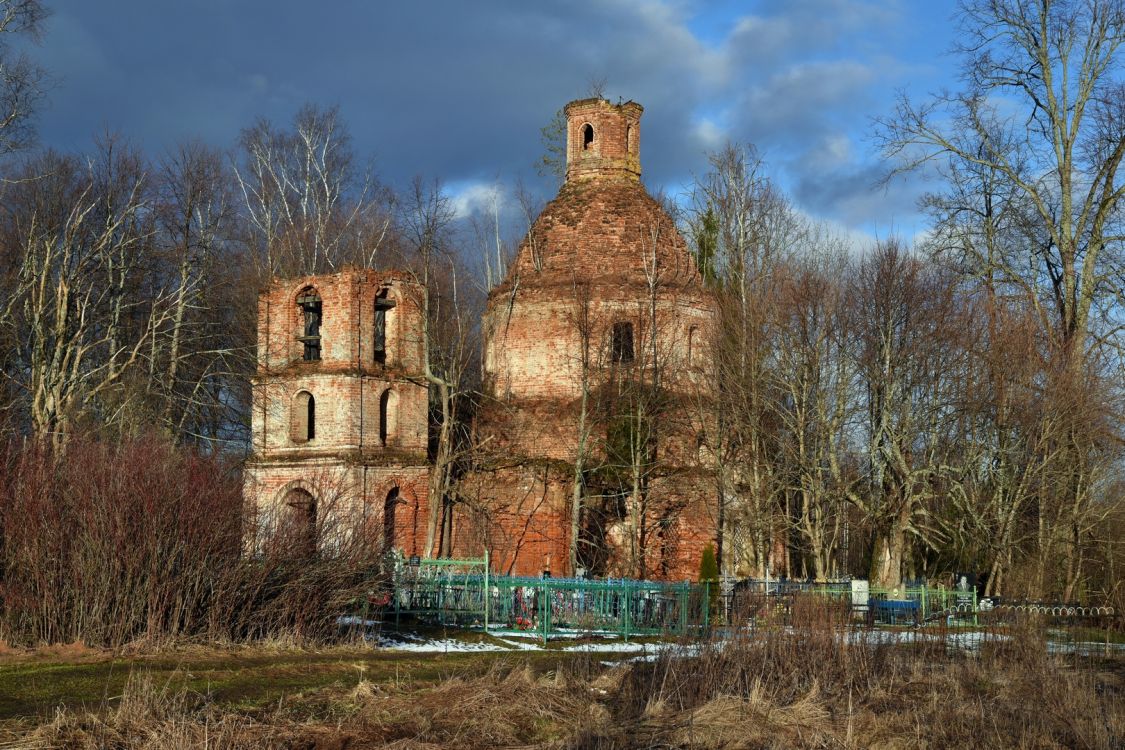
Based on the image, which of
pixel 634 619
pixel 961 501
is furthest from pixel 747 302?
pixel 634 619

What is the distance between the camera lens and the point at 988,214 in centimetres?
3272

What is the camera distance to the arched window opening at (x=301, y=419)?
2894 cm

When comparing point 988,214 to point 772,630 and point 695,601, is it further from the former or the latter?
point 772,630

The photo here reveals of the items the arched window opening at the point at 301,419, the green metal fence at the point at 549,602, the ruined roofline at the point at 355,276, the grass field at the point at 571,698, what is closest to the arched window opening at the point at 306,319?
the ruined roofline at the point at 355,276

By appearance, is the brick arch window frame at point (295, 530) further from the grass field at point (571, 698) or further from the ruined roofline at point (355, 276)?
the ruined roofline at point (355, 276)

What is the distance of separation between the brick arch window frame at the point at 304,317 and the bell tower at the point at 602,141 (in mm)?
7397

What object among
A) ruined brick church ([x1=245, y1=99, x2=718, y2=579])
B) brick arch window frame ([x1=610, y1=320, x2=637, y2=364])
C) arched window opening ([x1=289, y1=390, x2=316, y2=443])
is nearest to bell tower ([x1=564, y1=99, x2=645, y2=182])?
ruined brick church ([x1=245, y1=99, x2=718, y2=579])

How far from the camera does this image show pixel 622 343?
30.9 m

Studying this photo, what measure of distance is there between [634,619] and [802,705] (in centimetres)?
925

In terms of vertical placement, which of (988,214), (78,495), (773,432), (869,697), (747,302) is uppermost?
(988,214)

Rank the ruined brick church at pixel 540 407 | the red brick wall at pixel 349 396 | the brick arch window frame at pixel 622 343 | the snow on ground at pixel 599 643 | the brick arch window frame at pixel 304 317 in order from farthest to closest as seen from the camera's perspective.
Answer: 1. the brick arch window frame at pixel 622 343
2. the brick arch window frame at pixel 304 317
3. the ruined brick church at pixel 540 407
4. the red brick wall at pixel 349 396
5. the snow on ground at pixel 599 643

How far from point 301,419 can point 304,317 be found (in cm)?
272

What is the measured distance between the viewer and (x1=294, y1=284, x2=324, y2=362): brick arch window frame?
29562 millimetres

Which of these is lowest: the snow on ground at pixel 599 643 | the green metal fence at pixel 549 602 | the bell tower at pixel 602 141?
the snow on ground at pixel 599 643
